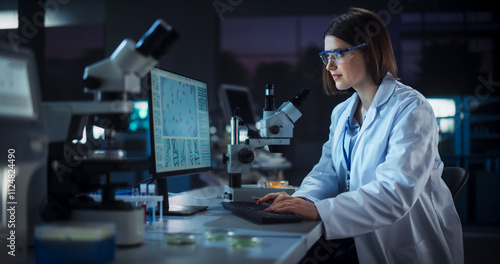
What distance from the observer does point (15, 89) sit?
0.90m

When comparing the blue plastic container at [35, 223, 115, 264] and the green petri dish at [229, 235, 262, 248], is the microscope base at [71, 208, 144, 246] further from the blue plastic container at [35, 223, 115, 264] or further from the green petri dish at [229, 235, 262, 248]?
the green petri dish at [229, 235, 262, 248]

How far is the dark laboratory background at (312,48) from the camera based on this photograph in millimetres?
6516

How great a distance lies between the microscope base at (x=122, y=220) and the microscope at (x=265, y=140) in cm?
83

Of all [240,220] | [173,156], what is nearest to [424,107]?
[240,220]

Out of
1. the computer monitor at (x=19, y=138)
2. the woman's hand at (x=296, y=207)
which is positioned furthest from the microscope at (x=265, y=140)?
the computer monitor at (x=19, y=138)

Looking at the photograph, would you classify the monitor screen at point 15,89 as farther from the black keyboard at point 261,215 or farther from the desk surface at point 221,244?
the black keyboard at point 261,215

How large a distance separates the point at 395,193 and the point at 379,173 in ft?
0.38

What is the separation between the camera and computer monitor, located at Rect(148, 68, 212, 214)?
4.69ft

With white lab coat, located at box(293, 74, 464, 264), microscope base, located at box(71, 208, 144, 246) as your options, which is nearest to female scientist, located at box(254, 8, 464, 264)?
white lab coat, located at box(293, 74, 464, 264)

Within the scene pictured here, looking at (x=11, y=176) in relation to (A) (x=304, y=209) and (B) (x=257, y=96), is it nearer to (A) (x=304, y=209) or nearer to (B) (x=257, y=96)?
(A) (x=304, y=209)

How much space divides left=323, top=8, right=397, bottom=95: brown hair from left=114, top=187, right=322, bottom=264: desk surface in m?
0.78

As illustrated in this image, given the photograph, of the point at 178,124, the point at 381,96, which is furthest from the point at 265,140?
the point at 381,96

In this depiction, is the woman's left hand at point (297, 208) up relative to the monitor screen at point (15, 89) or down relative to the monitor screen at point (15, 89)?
down

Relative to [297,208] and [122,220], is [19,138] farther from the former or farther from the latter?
[297,208]
